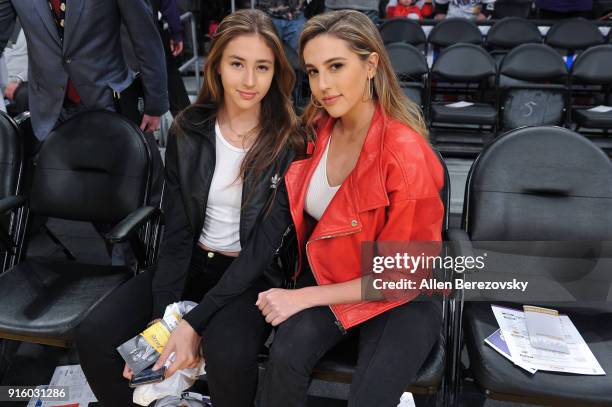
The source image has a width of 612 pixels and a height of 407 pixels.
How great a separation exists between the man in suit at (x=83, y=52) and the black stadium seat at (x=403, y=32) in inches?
131

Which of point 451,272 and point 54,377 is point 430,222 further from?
point 54,377

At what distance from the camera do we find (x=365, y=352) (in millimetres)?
1533

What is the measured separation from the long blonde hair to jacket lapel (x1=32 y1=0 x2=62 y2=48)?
1204 millimetres

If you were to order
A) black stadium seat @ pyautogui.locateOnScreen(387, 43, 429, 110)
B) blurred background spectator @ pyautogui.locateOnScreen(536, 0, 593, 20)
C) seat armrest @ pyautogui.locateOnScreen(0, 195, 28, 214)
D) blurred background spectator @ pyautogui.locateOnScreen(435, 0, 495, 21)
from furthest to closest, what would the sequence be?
blurred background spectator @ pyautogui.locateOnScreen(435, 0, 495, 21), blurred background spectator @ pyautogui.locateOnScreen(536, 0, 593, 20), black stadium seat @ pyautogui.locateOnScreen(387, 43, 429, 110), seat armrest @ pyautogui.locateOnScreen(0, 195, 28, 214)

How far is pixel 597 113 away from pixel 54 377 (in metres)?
3.96

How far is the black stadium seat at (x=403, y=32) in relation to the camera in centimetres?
530

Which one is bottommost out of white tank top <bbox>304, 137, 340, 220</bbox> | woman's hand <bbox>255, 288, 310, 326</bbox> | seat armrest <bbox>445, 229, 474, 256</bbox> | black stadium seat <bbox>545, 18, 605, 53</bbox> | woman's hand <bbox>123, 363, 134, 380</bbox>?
woman's hand <bbox>123, 363, 134, 380</bbox>

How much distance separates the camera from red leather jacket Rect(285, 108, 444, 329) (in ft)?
5.17

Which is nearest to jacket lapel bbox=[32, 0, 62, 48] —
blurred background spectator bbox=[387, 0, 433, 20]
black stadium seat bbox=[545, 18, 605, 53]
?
blurred background spectator bbox=[387, 0, 433, 20]

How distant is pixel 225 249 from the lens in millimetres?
1900

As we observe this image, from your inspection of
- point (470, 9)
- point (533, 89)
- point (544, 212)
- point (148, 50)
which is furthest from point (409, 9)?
point (544, 212)

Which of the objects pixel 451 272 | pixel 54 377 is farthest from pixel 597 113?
pixel 54 377

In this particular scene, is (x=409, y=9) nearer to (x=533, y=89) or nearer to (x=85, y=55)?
(x=533, y=89)

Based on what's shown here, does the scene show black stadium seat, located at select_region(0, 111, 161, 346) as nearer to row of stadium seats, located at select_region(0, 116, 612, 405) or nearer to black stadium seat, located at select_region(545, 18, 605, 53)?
row of stadium seats, located at select_region(0, 116, 612, 405)
